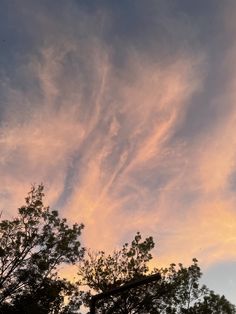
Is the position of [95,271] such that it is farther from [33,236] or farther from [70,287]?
[33,236]

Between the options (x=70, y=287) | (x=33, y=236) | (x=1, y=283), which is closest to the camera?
(x=1, y=283)

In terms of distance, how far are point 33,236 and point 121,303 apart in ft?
32.4

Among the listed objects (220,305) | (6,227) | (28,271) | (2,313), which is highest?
(220,305)

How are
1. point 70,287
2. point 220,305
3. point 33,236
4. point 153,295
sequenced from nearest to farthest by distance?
1. point 33,236
2. point 70,287
3. point 153,295
4. point 220,305

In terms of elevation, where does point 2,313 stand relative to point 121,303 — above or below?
below

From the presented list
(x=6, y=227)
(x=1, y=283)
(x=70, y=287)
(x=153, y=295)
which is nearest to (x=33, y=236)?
(x=6, y=227)

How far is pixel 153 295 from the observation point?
3141 centimetres

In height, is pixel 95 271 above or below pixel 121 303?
above

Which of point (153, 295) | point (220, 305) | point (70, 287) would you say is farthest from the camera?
point (220, 305)

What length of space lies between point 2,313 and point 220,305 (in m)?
21.0

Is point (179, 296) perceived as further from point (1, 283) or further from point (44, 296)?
point (1, 283)

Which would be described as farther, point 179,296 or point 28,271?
point 179,296

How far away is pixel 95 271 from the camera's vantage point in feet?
107

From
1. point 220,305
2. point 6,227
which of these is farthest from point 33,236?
point 220,305
